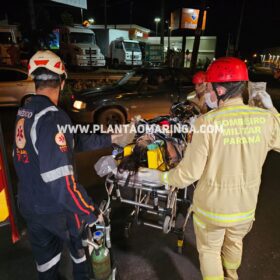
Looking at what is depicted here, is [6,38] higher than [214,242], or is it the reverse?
[6,38]

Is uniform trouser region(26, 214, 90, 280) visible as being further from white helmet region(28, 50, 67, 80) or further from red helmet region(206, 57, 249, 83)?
red helmet region(206, 57, 249, 83)

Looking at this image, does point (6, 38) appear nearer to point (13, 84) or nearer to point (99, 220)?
point (13, 84)

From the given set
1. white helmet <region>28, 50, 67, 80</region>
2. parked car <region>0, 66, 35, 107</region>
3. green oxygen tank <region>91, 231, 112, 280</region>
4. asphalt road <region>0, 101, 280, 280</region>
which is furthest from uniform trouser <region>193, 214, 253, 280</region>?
parked car <region>0, 66, 35, 107</region>

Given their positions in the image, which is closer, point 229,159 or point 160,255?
point 229,159

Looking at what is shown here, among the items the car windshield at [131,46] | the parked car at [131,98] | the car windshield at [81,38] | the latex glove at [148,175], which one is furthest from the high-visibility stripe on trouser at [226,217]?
the car windshield at [131,46]

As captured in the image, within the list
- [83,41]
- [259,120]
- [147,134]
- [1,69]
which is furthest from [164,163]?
[83,41]

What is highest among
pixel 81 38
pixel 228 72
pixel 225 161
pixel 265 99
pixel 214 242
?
pixel 81 38

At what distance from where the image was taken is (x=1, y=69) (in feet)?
26.2

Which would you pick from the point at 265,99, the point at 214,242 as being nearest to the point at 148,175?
the point at 214,242

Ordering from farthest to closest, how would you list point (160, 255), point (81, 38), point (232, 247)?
point (81, 38) → point (160, 255) → point (232, 247)

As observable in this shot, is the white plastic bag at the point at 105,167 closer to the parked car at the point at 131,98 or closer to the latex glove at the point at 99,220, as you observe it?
the latex glove at the point at 99,220

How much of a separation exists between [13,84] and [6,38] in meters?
11.0

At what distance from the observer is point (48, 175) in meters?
1.57

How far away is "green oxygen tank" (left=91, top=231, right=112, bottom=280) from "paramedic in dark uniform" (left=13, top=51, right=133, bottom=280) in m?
0.14
